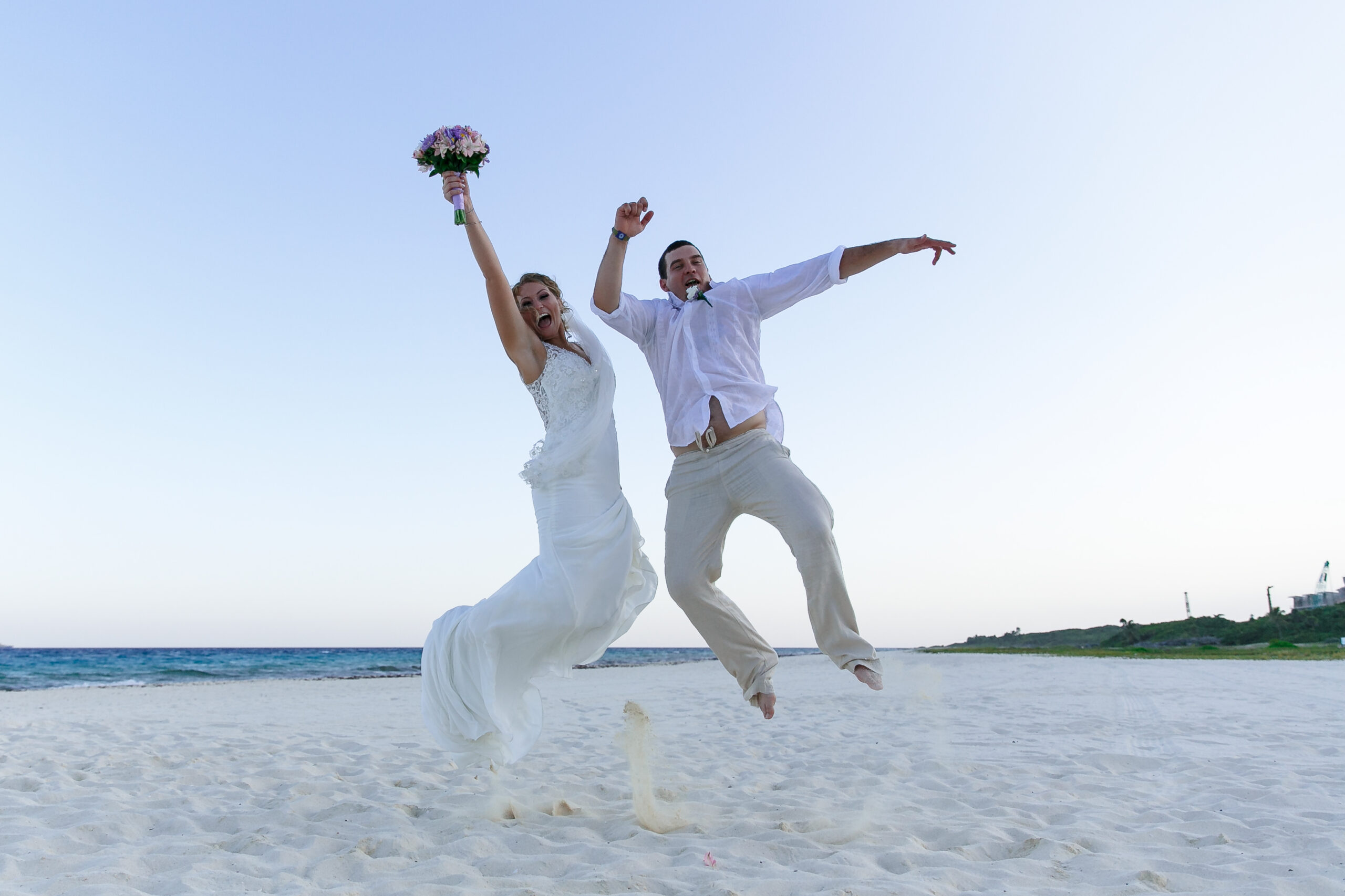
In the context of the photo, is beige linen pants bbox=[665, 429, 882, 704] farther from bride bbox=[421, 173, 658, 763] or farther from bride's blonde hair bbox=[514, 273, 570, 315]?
bride's blonde hair bbox=[514, 273, 570, 315]

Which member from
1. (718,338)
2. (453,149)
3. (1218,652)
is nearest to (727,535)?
(718,338)

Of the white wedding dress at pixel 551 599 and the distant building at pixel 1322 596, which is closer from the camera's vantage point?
the white wedding dress at pixel 551 599

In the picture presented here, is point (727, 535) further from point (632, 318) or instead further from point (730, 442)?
→ point (632, 318)

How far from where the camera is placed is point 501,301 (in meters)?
4.12

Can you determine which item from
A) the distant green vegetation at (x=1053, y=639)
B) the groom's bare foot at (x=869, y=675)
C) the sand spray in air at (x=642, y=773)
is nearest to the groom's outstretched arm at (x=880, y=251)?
the groom's bare foot at (x=869, y=675)

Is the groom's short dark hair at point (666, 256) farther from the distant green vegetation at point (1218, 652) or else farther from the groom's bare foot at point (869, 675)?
the distant green vegetation at point (1218, 652)

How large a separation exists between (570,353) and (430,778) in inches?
113

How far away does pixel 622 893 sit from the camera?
2846mm

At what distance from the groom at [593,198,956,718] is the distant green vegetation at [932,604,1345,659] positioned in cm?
2228

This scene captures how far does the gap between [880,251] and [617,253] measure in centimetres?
135

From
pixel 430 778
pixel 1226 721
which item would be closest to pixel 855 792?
pixel 430 778

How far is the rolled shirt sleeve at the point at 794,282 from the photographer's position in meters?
4.33

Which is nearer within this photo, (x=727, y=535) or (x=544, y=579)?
(x=544, y=579)

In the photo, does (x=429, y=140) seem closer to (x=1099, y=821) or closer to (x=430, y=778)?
(x=430, y=778)
